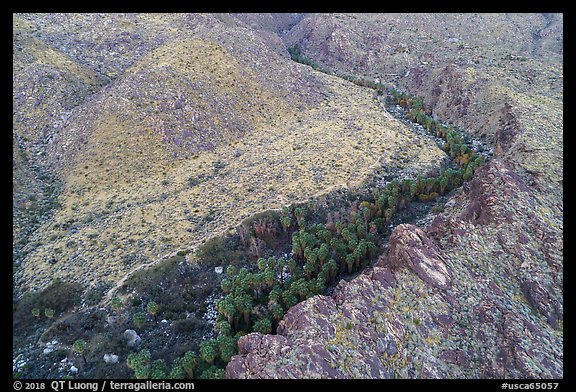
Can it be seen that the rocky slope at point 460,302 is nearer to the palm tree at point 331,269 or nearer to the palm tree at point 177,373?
the palm tree at point 177,373

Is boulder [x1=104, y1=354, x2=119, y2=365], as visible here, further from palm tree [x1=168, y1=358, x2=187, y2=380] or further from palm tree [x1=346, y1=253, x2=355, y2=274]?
palm tree [x1=346, y1=253, x2=355, y2=274]

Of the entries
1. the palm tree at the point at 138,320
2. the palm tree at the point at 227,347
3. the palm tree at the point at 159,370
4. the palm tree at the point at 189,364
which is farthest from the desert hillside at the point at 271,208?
the palm tree at the point at 138,320

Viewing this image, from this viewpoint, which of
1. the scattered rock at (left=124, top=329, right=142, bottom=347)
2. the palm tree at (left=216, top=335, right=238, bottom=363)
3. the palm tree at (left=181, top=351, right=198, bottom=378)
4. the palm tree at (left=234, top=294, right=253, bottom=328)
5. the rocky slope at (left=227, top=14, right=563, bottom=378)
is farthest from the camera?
the palm tree at (left=234, top=294, right=253, bottom=328)

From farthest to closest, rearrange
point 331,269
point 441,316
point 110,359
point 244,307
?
point 331,269
point 244,307
point 110,359
point 441,316

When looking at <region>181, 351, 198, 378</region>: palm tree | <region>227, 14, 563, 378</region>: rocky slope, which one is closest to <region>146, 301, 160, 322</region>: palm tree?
<region>181, 351, 198, 378</region>: palm tree

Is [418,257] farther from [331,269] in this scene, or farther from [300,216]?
[300,216]

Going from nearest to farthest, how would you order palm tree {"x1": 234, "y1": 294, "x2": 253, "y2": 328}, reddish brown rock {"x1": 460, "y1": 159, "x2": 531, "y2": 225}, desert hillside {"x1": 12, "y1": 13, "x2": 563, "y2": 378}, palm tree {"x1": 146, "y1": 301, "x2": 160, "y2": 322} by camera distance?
desert hillside {"x1": 12, "y1": 13, "x2": 563, "y2": 378}, palm tree {"x1": 234, "y1": 294, "x2": 253, "y2": 328}, palm tree {"x1": 146, "y1": 301, "x2": 160, "y2": 322}, reddish brown rock {"x1": 460, "y1": 159, "x2": 531, "y2": 225}

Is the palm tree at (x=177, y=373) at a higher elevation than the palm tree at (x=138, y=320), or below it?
higher

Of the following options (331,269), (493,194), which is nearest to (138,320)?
(331,269)

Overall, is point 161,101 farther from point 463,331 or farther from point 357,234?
point 463,331
